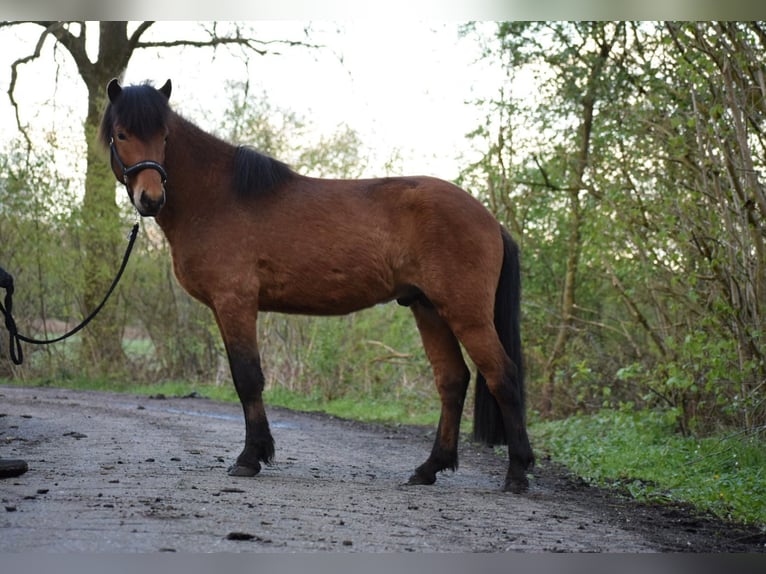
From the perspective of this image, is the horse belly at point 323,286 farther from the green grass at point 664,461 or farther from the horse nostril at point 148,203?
the green grass at point 664,461

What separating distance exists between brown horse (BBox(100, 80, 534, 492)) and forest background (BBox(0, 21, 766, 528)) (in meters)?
0.41

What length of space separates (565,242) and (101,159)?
4.63 metres

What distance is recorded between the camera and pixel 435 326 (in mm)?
4266

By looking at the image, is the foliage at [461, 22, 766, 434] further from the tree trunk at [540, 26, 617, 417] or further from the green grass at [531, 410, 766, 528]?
the green grass at [531, 410, 766, 528]

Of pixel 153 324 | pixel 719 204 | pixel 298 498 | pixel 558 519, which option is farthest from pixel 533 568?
pixel 153 324

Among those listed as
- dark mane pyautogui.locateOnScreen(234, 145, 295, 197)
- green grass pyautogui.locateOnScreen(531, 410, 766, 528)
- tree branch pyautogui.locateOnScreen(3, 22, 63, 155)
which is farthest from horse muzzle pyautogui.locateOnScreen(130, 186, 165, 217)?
tree branch pyautogui.locateOnScreen(3, 22, 63, 155)

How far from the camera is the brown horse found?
3957mm

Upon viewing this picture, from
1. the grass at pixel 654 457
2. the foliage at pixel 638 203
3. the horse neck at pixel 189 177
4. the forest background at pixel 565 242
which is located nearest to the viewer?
the grass at pixel 654 457

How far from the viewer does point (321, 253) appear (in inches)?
161

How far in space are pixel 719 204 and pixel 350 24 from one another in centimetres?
482

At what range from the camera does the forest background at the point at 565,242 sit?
201 inches

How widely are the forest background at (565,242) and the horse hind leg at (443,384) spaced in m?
1.44

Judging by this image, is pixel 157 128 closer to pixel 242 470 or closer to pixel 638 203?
pixel 242 470

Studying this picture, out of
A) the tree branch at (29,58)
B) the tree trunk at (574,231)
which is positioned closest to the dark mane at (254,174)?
the tree trunk at (574,231)
